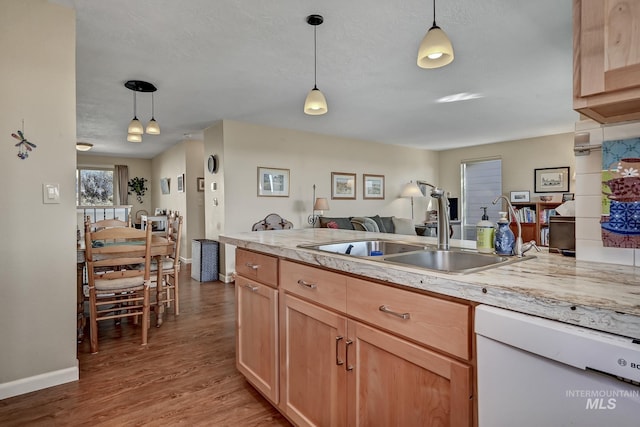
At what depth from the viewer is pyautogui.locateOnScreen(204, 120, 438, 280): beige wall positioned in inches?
197

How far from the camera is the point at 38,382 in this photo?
2092mm

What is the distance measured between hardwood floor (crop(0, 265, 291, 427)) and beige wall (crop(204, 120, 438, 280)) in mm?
2270

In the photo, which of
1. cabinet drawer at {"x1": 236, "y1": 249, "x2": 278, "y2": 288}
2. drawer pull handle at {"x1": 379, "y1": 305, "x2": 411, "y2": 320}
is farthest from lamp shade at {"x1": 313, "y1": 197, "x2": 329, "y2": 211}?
drawer pull handle at {"x1": 379, "y1": 305, "x2": 411, "y2": 320}

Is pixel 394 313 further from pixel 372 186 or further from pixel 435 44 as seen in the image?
pixel 372 186

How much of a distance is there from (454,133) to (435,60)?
454cm

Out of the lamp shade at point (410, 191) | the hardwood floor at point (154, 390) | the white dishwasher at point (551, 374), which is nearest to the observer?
the white dishwasher at point (551, 374)

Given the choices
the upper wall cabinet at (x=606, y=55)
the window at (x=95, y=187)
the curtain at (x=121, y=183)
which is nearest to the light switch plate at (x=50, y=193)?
the upper wall cabinet at (x=606, y=55)

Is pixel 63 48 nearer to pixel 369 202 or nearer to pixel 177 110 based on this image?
pixel 177 110

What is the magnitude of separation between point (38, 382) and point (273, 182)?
3826mm

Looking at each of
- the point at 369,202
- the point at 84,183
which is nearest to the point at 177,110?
the point at 369,202

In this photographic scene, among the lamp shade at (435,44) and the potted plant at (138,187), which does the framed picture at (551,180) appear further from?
the potted plant at (138,187)

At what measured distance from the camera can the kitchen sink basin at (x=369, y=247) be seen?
1.78 meters

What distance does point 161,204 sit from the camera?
27.2 ft

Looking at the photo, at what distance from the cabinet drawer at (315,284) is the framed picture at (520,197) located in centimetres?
626
